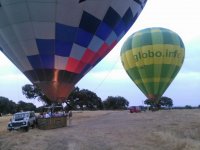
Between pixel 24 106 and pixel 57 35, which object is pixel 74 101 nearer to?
pixel 24 106

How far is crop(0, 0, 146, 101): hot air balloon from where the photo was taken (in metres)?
17.6

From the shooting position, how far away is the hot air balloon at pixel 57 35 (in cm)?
1761

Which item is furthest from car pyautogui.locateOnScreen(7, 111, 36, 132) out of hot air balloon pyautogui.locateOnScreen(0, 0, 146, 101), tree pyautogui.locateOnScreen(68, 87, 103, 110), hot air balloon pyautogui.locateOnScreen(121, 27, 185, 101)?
tree pyautogui.locateOnScreen(68, 87, 103, 110)

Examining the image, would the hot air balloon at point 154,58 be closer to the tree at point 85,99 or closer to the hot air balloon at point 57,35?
the hot air balloon at point 57,35

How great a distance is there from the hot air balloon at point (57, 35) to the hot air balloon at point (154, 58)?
17854 millimetres

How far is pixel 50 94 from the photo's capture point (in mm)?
18938

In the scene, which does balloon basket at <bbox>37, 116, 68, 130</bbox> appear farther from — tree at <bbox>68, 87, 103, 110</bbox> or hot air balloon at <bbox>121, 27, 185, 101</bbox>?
tree at <bbox>68, 87, 103, 110</bbox>

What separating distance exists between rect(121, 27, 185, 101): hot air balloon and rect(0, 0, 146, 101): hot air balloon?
17.9m

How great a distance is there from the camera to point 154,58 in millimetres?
37469

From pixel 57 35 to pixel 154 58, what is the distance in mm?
20559

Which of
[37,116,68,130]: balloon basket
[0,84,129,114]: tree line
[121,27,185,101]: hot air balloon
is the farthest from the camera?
[0,84,129,114]: tree line

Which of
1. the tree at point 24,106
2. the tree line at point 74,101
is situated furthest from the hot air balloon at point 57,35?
the tree at point 24,106

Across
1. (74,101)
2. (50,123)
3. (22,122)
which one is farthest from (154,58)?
(74,101)

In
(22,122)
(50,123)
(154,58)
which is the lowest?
(50,123)
